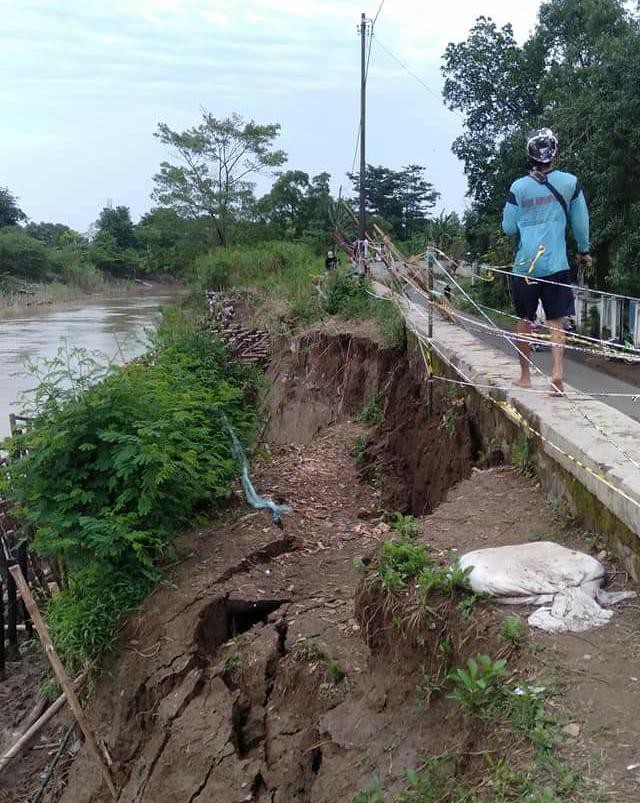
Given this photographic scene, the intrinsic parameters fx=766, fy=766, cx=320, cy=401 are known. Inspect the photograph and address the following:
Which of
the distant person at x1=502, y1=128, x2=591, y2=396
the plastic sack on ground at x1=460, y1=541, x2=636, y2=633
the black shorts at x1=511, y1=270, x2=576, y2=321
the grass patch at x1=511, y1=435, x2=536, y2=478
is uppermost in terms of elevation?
the distant person at x1=502, y1=128, x2=591, y2=396

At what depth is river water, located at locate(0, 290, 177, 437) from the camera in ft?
75.3

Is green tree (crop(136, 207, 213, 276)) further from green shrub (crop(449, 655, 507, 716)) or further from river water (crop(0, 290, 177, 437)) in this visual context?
green shrub (crop(449, 655, 507, 716))

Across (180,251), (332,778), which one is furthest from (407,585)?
(180,251)

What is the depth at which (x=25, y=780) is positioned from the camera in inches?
209

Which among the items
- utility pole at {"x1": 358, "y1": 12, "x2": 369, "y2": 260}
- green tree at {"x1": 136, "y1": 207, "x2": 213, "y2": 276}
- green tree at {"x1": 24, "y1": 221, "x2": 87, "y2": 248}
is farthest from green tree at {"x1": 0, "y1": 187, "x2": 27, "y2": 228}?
utility pole at {"x1": 358, "y1": 12, "x2": 369, "y2": 260}

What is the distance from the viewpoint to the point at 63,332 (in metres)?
33.6

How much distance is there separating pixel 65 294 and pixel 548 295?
167ft

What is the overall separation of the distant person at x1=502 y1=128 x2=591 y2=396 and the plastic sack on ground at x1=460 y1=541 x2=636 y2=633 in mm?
1743

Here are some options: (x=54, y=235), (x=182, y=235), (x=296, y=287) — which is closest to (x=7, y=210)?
(x=54, y=235)

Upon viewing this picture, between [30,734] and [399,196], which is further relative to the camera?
[399,196]

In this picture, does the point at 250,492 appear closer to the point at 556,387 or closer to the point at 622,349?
the point at 556,387

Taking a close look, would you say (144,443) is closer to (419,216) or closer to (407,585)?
(407,585)

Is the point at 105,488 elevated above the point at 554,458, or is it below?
below

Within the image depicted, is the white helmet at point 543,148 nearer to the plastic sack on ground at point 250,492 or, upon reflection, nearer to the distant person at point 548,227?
the distant person at point 548,227
